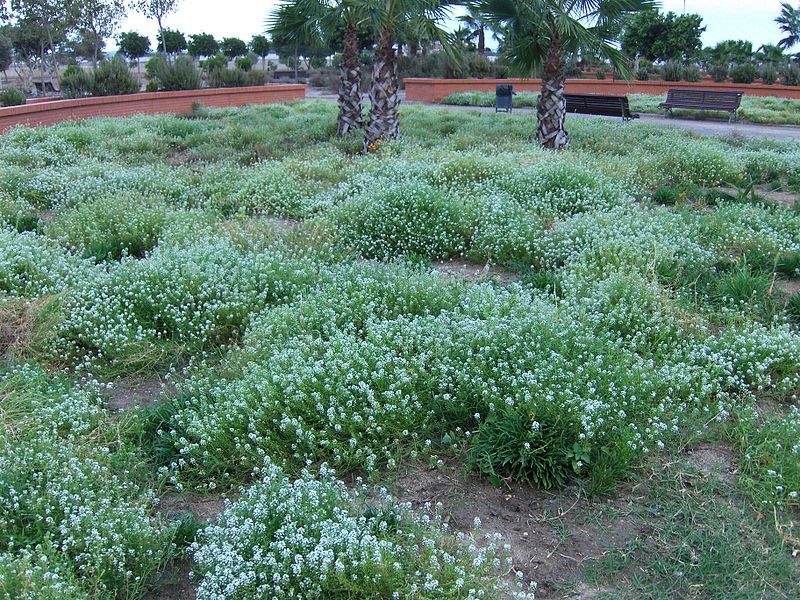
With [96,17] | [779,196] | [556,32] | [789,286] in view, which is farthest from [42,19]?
[789,286]

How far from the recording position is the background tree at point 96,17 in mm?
28178

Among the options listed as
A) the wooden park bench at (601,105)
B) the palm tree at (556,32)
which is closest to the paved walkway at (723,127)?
the wooden park bench at (601,105)

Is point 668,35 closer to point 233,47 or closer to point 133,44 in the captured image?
point 233,47

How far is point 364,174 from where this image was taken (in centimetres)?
868

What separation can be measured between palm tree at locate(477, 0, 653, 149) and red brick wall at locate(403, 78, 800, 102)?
13425 mm

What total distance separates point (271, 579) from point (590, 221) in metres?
4.72

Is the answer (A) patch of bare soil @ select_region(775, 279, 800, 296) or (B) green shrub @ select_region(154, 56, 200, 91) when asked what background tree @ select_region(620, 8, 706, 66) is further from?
(A) patch of bare soil @ select_region(775, 279, 800, 296)

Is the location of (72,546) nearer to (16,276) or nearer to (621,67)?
(16,276)

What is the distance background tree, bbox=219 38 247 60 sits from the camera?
4450cm

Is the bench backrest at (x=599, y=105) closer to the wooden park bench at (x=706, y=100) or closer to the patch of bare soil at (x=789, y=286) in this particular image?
the wooden park bench at (x=706, y=100)

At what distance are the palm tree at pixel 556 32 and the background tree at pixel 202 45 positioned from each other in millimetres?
35937

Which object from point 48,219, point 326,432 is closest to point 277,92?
point 48,219

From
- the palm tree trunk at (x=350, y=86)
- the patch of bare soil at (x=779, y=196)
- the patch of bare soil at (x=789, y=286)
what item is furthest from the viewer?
the palm tree trunk at (x=350, y=86)

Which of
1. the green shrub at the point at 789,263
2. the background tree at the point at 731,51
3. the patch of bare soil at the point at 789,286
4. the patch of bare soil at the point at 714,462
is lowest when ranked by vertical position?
the patch of bare soil at the point at 714,462
